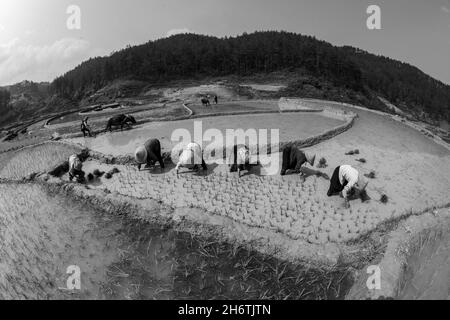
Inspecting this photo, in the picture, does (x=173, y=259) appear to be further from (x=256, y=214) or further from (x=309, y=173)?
(x=309, y=173)

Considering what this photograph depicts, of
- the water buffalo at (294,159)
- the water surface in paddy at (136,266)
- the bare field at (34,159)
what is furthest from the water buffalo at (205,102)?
the water surface in paddy at (136,266)

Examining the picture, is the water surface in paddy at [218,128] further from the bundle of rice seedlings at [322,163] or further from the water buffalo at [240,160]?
the water buffalo at [240,160]

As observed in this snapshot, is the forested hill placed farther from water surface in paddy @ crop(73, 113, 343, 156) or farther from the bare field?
the bare field

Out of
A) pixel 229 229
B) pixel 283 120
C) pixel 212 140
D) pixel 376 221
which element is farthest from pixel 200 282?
pixel 283 120

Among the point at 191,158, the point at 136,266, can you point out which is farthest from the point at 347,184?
the point at 136,266

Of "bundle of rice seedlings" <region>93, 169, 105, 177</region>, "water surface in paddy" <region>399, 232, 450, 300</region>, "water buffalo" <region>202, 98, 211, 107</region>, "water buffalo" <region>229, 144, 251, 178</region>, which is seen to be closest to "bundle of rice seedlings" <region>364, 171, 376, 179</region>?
"water surface in paddy" <region>399, 232, 450, 300</region>

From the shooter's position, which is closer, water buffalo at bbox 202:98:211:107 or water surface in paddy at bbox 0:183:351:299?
water surface in paddy at bbox 0:183:351:299

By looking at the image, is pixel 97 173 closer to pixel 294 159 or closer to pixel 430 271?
pixel 294 159

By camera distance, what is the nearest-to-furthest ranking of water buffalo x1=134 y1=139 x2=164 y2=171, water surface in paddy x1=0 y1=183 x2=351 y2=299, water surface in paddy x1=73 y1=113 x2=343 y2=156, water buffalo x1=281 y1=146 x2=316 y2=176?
water surface in paddy x1=0 y1=183 x2=351 y2=299
water buffalo x1=281 y1=146 x2=316 y2=176
water buffalo x1=134 y1=139 x2=164 y2=171
water surface in paddy x1=73 y1=113 x2=343 y2=156
